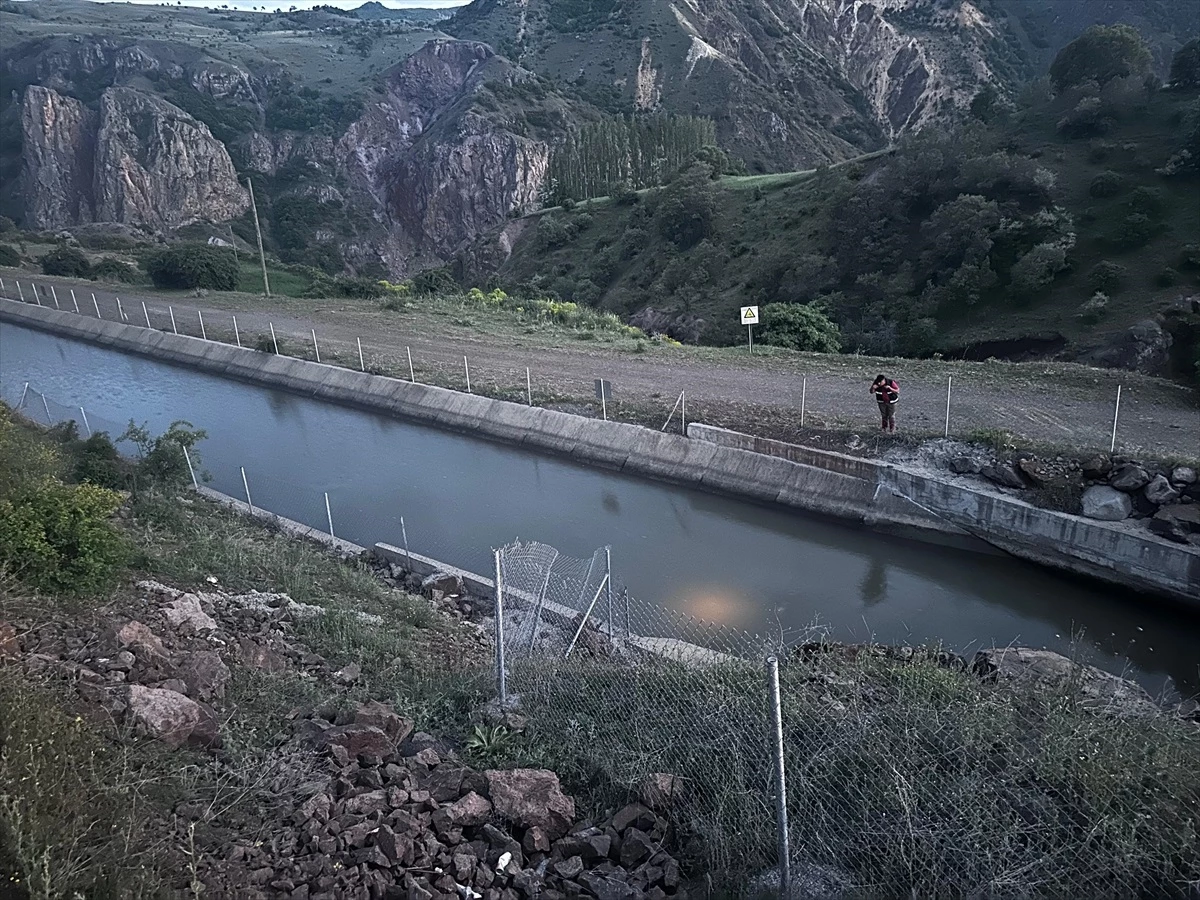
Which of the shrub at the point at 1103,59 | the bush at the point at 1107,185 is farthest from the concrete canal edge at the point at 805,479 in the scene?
the shrub at the point at 1103,59

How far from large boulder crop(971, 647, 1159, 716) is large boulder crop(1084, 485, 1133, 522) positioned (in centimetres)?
510

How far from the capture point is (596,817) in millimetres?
5527

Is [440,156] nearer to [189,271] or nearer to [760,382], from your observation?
[189,271]

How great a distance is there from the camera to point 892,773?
207 inches

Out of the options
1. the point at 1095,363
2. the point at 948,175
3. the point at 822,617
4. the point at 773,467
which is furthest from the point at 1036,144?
the point at 822,617

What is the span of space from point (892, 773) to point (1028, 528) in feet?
34.2

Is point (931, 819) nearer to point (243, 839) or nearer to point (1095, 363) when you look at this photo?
point (243, 839)

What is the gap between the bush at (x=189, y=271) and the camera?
140ft

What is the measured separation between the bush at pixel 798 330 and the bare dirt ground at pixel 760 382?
9.86ft

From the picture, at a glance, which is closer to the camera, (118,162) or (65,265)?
(65,265)

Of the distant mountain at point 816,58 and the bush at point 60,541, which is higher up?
the distant mountain at point 816,58

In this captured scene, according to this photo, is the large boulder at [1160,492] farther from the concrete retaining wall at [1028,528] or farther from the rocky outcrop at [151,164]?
the rocky outcrop at [151,164]

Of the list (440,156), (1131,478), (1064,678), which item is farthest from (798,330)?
(440,156)

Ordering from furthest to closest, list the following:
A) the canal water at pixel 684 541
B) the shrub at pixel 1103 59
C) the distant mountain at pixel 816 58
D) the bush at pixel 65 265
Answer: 1. the distant mountain at pixel 816 58
2. the bush at pixel 65 265
3. the shrub at pixel 1103 59
4. the canal water at pixel 684 541
